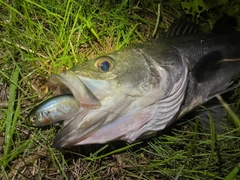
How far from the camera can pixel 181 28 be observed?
10.5ft

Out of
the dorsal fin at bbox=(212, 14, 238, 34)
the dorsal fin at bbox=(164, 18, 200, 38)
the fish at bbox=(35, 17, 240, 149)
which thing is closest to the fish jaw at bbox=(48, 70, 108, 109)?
the fish at bbox=(35, 17, 240, 149)

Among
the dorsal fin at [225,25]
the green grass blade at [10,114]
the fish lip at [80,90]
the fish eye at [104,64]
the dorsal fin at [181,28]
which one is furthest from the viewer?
the dorsal fin at [225,25]

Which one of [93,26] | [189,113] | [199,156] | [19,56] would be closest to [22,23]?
[19,56]

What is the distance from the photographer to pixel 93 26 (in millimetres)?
3301

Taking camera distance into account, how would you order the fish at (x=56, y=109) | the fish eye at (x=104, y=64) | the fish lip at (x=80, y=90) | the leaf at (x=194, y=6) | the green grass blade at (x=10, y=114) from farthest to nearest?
the leaf at (x=194, y=6) < the green grass blade at (x=10, y=114) < the fish at (x=56, y=109) < the fish eye at (x=104, y=64) < the fish lip at (x=80, y=90)

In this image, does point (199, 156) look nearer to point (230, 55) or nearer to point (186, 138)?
point (186, 138)

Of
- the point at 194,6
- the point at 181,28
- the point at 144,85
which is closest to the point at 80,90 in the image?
the point at 144,85

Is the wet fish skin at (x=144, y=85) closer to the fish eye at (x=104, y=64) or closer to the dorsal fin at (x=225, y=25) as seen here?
the fish eye at (x=104, y=64)

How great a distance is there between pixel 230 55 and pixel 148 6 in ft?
3.20

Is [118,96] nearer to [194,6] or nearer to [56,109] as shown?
[56,109]

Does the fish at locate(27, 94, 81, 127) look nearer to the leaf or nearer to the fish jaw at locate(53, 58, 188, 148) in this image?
the fish jaw at locate(53, 58, 188, 148)

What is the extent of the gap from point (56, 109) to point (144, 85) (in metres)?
0.69

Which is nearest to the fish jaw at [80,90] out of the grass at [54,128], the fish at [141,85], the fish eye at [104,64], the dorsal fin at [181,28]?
the fish at [141,85]

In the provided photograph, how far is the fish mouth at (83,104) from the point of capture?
95.1 inches
